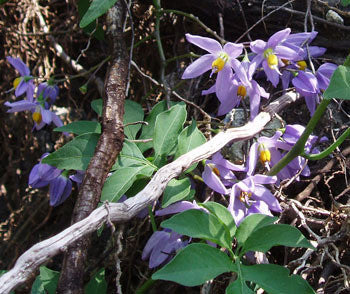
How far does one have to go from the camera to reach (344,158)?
4.16 ft

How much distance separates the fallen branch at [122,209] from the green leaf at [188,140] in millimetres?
36

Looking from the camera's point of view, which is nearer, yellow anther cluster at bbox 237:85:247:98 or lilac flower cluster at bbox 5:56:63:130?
yellow anther cluster at bbox 237:85:247:98

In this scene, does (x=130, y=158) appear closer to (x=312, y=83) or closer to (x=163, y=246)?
(x=163, y=246)

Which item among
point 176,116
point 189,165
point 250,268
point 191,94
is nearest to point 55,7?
point 191,94

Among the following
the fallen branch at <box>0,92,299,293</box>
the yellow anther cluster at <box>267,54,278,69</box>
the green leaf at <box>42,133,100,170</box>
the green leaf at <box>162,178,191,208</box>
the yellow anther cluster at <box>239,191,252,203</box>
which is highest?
the yellow anther cluster at <box>267,54,278,69</box>

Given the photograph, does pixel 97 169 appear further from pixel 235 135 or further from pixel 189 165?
pixel 235 135

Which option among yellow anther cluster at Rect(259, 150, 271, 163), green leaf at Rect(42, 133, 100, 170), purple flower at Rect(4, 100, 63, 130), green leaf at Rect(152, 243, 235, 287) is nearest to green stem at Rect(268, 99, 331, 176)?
yellow anther cluster at Rect(259, 150, 271, 163)

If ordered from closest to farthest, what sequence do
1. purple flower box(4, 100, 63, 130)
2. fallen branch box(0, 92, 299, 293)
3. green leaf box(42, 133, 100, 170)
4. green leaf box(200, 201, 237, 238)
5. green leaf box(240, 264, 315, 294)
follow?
fallen branch box(0, 92, 299, 293), green leaf box(240, 264, 315, 294), green leaf box(200, 201, 237, 238), green leaf box(42, 133, 100, 170), purple flower box(4, 100, 63, 130)

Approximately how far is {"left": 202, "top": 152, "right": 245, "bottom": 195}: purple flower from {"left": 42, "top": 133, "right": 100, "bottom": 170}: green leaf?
295 millimetres

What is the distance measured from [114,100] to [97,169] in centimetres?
23

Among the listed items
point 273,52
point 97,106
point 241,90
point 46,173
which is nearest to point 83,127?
point 97,106

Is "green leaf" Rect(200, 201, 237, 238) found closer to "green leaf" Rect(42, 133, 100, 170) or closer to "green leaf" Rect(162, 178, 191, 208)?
"green leaf" Rect(162, 178, 191, 208)

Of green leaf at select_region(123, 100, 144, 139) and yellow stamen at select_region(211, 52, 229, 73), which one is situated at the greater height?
yellow stamen at select_region(211, 52, 229, 73)

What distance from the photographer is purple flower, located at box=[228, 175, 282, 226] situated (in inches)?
43.8
